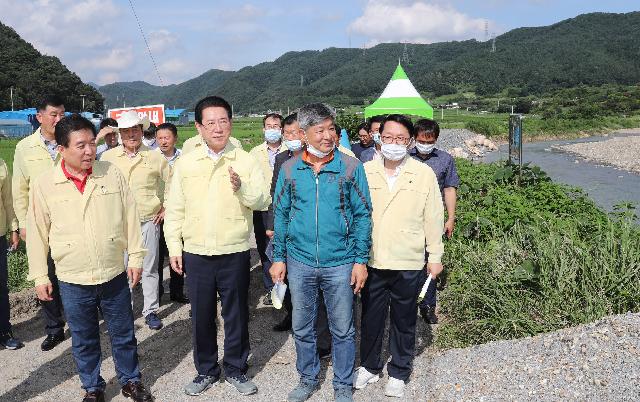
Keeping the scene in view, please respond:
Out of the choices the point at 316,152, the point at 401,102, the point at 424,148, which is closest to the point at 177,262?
the point at 316,152

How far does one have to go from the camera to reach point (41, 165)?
434 centimetres

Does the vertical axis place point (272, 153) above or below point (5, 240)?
above

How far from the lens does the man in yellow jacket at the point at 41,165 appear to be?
4297mm

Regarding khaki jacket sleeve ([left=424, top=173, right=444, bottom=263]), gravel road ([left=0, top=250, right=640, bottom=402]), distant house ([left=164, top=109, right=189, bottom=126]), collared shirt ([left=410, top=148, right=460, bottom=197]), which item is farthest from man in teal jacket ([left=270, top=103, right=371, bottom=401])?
distant house ([left=164, top=109, right=189, bottom=126])

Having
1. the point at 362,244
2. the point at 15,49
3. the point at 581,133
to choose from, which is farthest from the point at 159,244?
the point at 15,49

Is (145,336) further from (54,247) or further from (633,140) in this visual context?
(633,140)

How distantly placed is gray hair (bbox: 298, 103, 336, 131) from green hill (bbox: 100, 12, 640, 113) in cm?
9303

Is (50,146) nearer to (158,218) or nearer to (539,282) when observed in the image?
(158,218)

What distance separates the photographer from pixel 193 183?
345 cm

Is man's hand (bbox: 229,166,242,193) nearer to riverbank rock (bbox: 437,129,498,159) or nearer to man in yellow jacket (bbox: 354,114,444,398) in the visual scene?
man in yellow jacket (bbox: 354,114,444,398)

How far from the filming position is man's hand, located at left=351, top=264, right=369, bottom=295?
128 inches

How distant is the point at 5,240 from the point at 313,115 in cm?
294

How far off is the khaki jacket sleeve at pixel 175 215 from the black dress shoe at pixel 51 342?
5.70ft

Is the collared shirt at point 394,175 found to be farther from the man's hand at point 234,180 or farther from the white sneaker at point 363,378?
the white sneaker at point 363,378
